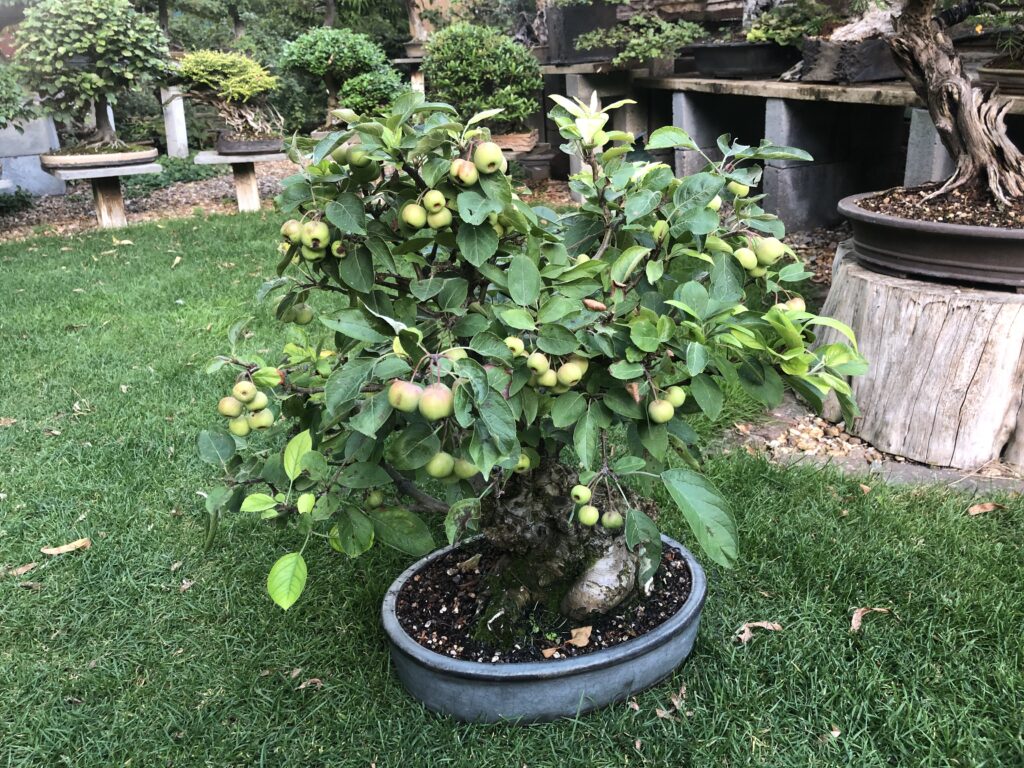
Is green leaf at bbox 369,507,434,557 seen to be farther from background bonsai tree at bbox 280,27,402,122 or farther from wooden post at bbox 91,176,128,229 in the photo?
background bonsai tree at bbox 280,27,402,122

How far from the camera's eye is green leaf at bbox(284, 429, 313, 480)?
142 cm

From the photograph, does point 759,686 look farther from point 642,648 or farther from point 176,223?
point 176,223

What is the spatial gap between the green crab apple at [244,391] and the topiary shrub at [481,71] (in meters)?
6.13

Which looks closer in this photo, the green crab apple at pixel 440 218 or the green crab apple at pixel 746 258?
the green crab apple at pixel 440 218

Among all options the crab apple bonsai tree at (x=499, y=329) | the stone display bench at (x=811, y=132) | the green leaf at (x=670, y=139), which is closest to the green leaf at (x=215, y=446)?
the crab apple bonsai tree at (x=499, y=329)

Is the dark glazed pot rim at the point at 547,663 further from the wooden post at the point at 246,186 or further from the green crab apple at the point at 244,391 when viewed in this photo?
the wooden post at the point at 246,186

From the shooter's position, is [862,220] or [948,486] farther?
[862,220]

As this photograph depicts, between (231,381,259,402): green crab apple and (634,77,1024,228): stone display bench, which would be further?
(634,77,1024,228): stone display bench

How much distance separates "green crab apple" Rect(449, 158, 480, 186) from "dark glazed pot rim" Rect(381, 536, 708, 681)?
38.2 inches

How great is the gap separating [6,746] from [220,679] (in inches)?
18.0

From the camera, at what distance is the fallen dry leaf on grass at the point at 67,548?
257 centimetres

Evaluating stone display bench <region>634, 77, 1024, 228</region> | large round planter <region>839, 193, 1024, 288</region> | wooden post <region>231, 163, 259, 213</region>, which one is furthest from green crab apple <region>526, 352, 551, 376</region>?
wooden post <region>231, 163, 259, 213</region>

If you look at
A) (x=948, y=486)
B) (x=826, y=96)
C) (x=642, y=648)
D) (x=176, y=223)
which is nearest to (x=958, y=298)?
(x=948, y=486)

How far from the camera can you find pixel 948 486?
273 cm
